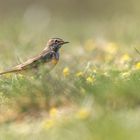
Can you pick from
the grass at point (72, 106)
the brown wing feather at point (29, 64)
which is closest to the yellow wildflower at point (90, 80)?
the grass at point (72, 106)

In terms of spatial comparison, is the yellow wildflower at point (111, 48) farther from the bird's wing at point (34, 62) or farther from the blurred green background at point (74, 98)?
the bird's wing at point (34, 62)

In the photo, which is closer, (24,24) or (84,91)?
(84,91)

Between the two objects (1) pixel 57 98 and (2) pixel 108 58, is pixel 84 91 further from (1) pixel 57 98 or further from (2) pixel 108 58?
(2) pixel 108 58

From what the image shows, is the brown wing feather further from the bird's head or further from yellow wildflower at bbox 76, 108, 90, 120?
yellow wildflower at bbox 76, 108, 90, 120

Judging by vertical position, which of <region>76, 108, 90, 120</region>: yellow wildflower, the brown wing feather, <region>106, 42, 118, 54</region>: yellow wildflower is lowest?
<region>76, 108, 90, 120</region>: yellow wildflower

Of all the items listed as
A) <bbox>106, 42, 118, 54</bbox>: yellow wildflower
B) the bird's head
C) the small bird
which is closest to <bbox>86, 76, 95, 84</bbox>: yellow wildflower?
the small bird

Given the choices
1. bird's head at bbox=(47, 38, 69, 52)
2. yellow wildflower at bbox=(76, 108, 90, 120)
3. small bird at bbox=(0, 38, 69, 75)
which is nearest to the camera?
yellow wildflower at bbox=(76, 108, 90, 120)

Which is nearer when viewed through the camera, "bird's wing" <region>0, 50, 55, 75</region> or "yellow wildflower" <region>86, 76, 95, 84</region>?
"yellow wildflower" <region>86, 76, 95, 84</region>

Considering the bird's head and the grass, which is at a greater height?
the bird's head

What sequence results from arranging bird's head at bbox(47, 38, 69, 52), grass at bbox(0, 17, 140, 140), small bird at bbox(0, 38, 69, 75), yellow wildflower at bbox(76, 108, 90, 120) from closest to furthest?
grass at bbox(0, 17, 140, 140) < yellow wildflower at bbox(76, 108, 90, 120) < small bird at bbox(0, 38, 69, 75) < bird's head at bbox(47, 38, 69, 52)

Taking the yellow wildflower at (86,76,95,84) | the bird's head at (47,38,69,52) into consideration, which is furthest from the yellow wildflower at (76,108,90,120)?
the bird's head at (47,38,69,52)

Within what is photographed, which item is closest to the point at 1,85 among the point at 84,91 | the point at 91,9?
the point at 84,91
